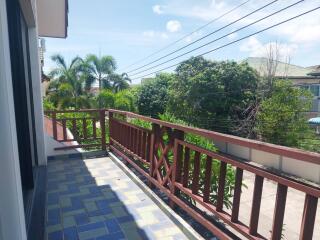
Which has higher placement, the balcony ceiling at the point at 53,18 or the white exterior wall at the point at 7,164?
the balcony ceiling at the point at 53,18

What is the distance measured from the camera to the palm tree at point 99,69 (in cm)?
1673

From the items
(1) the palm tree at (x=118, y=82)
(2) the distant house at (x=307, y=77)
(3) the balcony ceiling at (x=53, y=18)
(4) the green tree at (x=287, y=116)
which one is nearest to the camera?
(3) the balcony ceiling at (x=53, y=18)

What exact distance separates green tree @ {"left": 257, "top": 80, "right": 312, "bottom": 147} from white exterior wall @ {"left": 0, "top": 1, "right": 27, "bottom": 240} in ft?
37.3

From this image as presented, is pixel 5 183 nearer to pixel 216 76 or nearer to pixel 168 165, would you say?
pixel 168 165

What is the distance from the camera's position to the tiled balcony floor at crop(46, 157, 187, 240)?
2037mm

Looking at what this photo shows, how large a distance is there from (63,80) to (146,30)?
8.25m

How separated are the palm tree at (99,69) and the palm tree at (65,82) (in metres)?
0.54

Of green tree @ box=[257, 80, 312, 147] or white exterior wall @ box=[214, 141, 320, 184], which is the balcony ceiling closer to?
white exterior wall @ box=[214, 141, 320, 184]

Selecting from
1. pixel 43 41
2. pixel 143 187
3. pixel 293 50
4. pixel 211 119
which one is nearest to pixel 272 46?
pixel 293 50

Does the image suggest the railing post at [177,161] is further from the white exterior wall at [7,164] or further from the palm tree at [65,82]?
the palm tree at [65,82]

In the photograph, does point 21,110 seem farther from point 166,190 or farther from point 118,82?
point 118,82

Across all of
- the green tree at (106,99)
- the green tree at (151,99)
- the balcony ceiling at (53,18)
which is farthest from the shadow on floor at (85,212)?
the green tree at (151,99)

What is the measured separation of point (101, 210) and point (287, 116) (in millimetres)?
10383

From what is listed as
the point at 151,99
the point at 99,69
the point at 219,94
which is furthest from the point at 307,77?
the point at 99,69
